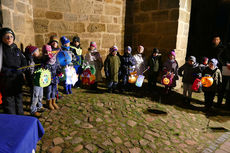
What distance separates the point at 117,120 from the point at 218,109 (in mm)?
3255

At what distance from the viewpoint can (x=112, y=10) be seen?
701 centimetres

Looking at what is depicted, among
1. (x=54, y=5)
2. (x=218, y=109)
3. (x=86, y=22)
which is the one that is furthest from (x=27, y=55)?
(x=218, y=109)

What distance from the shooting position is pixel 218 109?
484cm

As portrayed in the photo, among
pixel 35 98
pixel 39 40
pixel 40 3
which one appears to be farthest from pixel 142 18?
pixel 35 98

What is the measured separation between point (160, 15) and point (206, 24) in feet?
12.4

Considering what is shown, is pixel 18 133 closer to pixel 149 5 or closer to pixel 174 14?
pixel 174 14

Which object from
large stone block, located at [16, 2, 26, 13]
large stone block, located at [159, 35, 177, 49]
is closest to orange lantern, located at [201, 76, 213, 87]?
large stone block, located at [159, 35, 177, 49]

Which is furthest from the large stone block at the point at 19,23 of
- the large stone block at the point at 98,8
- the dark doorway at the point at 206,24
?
the dark doorway at the point at 206,24

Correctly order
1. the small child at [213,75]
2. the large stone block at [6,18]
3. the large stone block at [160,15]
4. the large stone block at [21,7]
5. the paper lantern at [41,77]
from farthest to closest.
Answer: the large stone block at [160,15], the large stone block at [21,7], the small child at [213,75], the large stone block at [6,18], the paper lantern at [41,77]

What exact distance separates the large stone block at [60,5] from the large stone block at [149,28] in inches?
122

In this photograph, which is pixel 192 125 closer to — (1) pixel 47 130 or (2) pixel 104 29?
(1) pixel 47 130

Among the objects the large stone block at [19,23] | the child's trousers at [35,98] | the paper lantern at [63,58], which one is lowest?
the child's trousers at [35,98]

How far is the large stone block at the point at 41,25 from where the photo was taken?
569 cm

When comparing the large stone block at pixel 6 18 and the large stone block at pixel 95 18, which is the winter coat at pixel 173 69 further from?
the large stone block at pixel 6 18
